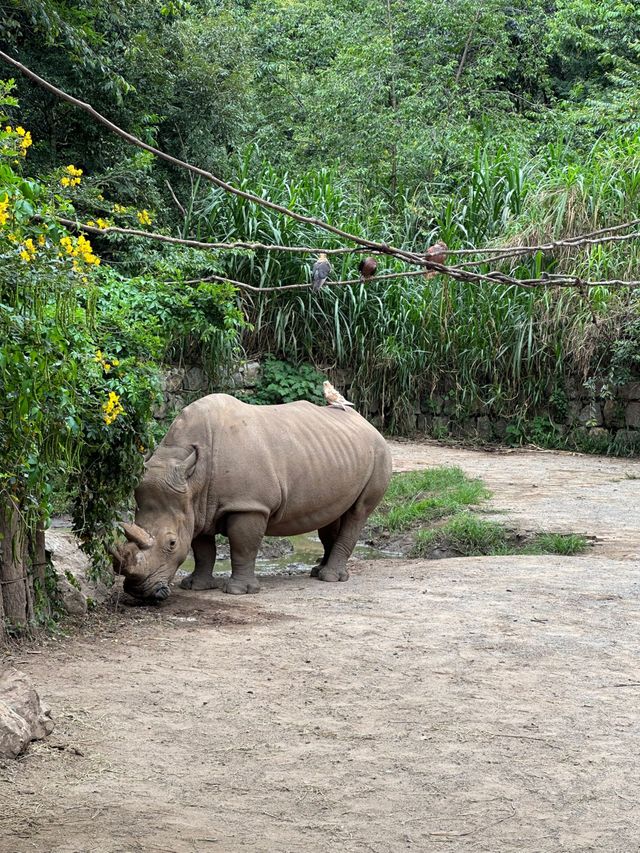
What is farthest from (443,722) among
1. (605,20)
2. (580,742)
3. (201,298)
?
(605,20)

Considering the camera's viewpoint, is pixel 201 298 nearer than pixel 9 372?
No

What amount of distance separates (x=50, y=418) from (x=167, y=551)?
6.51 ft

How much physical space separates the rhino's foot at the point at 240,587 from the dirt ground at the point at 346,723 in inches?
7.8

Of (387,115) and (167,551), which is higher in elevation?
(387,115)

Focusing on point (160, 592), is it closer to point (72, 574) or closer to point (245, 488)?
point (72, 574)

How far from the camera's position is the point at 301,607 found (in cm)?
662

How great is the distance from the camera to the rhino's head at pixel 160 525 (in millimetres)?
6473

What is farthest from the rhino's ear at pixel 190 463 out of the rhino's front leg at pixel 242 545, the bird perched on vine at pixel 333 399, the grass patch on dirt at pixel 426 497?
the grass patch on dirt at pixel 426 497

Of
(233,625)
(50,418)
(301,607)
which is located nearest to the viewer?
(50,418)

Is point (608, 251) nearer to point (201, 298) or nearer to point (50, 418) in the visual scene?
point (201, 298)

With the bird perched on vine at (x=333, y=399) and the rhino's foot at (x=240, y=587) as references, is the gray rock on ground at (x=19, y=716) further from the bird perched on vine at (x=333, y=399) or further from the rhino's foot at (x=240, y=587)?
the bird perched on vine at (x=333, y=399)

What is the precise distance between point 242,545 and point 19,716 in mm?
3118

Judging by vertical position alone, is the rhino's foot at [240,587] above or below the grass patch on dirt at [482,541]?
above

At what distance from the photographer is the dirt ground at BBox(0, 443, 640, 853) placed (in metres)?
3.56
